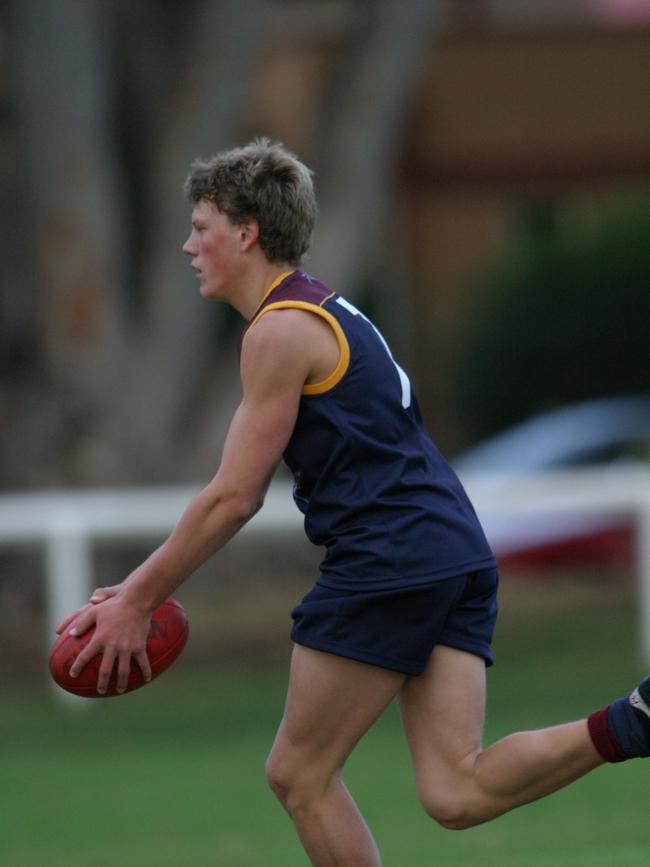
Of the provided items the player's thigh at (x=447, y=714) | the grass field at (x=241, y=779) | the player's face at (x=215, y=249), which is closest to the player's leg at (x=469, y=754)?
the player's thigh at (x=447, y=714)

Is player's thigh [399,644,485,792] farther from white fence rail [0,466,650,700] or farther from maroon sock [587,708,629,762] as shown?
white fence rail [0,466,650,700]

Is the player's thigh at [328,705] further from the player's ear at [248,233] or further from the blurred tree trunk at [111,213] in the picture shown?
the blurred tree trunk at [111,213]

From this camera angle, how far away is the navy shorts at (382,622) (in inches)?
205

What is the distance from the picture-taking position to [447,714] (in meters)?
5.32

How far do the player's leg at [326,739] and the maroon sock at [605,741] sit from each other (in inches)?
21.4

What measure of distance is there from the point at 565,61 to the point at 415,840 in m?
21.5

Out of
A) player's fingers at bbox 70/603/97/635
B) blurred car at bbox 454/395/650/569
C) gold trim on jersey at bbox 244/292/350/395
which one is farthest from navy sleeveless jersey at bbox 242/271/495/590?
blurred car at bbox 454/395/650/569

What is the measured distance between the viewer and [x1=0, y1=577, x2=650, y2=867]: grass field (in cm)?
791

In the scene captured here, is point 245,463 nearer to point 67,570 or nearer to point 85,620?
point 85,620

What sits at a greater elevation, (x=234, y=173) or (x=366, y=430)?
(x=234, y=173)

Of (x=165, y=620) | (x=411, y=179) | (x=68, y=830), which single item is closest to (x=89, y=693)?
(x=165, y=620)

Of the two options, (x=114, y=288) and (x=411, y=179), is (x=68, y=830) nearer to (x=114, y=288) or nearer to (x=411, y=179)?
(x=114, y=288)

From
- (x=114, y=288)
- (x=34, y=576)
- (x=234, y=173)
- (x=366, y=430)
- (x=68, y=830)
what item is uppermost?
(x=234, y=173)

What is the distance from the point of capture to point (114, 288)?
15.0 metres
